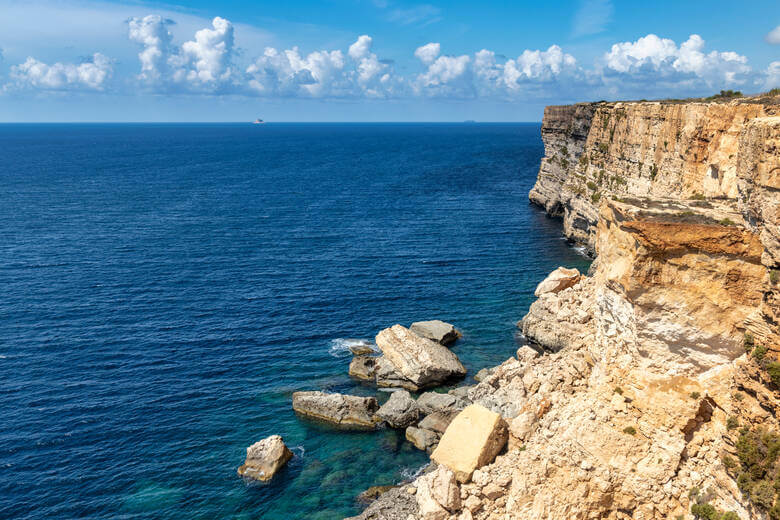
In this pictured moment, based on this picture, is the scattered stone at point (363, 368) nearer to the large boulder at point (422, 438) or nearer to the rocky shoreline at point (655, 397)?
the large boulder at point (422, 438)

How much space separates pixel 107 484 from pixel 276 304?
31.8 meters

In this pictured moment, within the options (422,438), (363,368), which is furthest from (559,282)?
(422,438)

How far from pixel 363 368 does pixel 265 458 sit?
48.5 ft

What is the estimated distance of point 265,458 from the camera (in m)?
38.4

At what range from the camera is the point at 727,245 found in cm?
2416

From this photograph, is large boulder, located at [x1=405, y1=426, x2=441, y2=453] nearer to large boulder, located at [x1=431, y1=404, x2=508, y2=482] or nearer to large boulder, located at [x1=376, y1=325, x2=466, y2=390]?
large boulder, located at [x1=431, y1=404, x2=508, y2=482]

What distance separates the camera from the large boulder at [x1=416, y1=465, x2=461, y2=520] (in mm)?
30375

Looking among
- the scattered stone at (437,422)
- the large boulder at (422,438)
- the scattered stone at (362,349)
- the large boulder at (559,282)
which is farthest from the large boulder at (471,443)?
the large boulder at (559,282)

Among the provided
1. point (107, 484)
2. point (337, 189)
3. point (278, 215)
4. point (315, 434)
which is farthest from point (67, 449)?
point (337, 189)

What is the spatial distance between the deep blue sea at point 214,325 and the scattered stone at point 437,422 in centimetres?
213

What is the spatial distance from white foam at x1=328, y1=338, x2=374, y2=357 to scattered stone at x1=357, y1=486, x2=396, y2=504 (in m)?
19.8

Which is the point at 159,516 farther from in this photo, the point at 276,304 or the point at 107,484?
the point at 276,304

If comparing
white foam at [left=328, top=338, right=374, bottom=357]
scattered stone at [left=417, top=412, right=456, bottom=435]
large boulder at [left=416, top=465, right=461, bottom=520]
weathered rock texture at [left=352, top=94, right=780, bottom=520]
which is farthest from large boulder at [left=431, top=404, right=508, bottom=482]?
white foam at [left=328, top=338, right=374, bottom=357]

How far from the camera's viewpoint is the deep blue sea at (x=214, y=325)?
3788 centimetres
